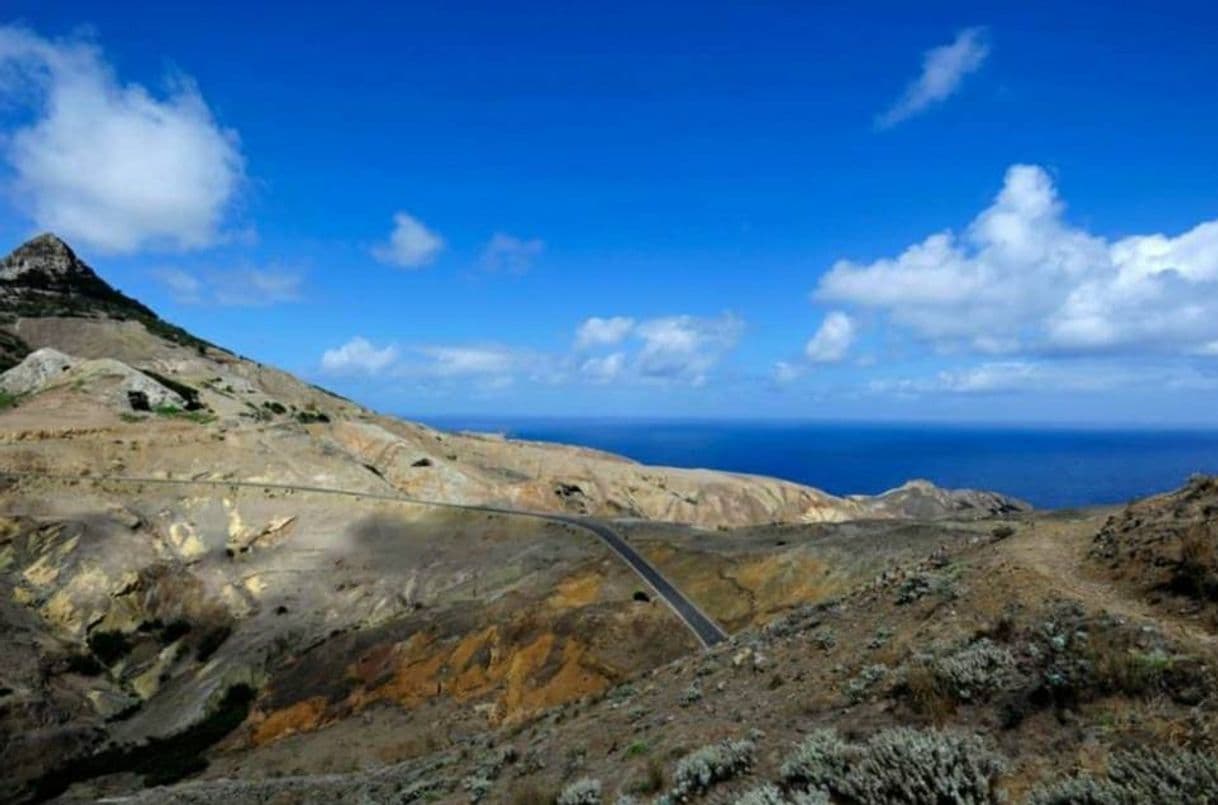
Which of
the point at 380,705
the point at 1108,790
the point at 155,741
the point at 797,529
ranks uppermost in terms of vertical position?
the point at 1108,790

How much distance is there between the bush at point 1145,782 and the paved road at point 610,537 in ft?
85.2

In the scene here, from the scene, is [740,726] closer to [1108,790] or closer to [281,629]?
[1108,790]

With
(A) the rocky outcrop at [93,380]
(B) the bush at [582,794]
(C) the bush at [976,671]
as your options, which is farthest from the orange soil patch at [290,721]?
(A) the rocky outcrop at [93,380]

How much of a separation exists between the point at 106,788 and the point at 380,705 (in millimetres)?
11316

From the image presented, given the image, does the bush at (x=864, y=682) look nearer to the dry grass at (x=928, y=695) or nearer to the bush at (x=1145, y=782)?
the dry grass at (x=928, y=695)

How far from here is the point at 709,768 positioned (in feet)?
32.8

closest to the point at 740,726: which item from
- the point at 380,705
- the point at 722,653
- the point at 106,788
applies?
the point at 722,653

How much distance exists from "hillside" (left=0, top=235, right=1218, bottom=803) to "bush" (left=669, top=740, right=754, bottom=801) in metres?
0.04

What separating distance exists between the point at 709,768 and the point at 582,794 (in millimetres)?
2258

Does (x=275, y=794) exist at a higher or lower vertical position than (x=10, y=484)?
lower

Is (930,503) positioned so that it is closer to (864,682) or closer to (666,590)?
(666,590)

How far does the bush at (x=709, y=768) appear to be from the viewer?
9859 mm

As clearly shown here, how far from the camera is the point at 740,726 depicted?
12.1m

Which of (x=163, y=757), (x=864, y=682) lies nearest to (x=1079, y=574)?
(x=864, y=682)
